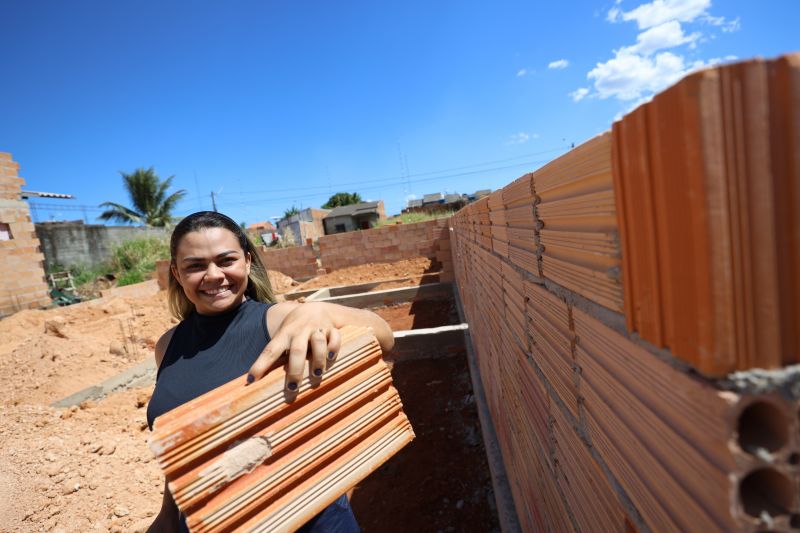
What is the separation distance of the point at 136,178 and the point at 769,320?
36.5 metres

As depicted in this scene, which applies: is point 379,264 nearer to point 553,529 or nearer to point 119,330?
point 119,330

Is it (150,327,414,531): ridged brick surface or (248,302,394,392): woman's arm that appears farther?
(248,302,394,392): woman's arm

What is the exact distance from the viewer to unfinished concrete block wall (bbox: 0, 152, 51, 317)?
9.37 metres

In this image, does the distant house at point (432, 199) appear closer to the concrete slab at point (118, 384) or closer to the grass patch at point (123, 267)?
the grass patch at point (123, 267)

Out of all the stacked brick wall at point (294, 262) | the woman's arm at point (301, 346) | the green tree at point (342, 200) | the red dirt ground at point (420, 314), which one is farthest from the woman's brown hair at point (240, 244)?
the green tree at point (342, 200)

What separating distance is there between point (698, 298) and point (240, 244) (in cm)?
195

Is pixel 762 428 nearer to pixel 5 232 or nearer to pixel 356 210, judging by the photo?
pixel 5 232

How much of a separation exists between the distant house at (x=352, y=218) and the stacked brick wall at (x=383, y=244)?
28.8 m

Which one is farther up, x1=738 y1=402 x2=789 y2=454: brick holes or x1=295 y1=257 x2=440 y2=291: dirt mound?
x1=738 y1=402 x2=789 y2=454: brick holes

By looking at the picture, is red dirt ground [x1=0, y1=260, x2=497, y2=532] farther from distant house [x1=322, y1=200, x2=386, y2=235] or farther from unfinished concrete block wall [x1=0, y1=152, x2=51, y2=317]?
distant house [x1=322, y1=200, x2=386, y2=235]

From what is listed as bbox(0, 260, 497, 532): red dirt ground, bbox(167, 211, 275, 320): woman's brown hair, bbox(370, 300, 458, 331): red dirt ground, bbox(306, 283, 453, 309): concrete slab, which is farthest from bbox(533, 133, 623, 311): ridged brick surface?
bbox(306, 283, 453, 309): concrete slab

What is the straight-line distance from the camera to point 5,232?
31.0 ft

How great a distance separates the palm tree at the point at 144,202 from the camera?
29219 millimetres

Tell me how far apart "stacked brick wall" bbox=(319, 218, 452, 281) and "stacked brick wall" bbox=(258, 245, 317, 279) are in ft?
3.78
